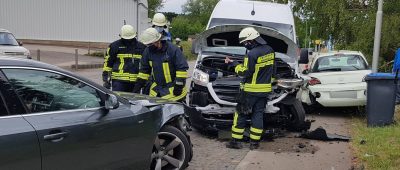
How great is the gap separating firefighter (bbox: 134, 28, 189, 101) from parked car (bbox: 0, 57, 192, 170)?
1382mm

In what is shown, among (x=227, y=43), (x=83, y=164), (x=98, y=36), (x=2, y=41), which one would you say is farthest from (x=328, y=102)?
(x=98, y=36)

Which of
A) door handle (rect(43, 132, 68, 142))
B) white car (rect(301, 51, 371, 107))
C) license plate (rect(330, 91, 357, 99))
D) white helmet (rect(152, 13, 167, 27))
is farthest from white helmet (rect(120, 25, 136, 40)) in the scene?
license plate (rect(330, 91, 357, 99))

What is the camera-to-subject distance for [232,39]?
9156 millimetres

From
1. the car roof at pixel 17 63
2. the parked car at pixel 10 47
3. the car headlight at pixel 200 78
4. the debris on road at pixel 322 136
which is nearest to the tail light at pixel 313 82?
the debris on road at pixel 322 136

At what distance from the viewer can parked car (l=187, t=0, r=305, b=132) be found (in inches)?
297

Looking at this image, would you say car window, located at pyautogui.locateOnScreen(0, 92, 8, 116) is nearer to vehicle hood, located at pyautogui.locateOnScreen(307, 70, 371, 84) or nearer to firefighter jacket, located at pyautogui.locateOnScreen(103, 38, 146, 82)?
firefighter jacket, located at pyautogui.locateOnScreen(103, 38, 146, 82)

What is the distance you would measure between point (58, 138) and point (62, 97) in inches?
17.2

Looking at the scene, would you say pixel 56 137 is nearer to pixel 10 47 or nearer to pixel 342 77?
pixel 342 77

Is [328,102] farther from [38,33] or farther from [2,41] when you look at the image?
[38,33]

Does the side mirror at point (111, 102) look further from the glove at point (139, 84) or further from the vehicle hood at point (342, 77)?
the vehicle hood at point (342, 77)

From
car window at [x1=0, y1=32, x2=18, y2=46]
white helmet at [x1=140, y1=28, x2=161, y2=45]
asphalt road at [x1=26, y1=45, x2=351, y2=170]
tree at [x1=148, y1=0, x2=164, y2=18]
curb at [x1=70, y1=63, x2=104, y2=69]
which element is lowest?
curb at [x1=70, y1=63, x2=104, y2=69]

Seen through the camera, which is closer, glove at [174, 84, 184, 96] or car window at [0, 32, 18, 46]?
glove at [174, 84, 184, 96]

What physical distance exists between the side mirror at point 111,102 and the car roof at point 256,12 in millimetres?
5597

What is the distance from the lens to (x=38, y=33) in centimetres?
3641
